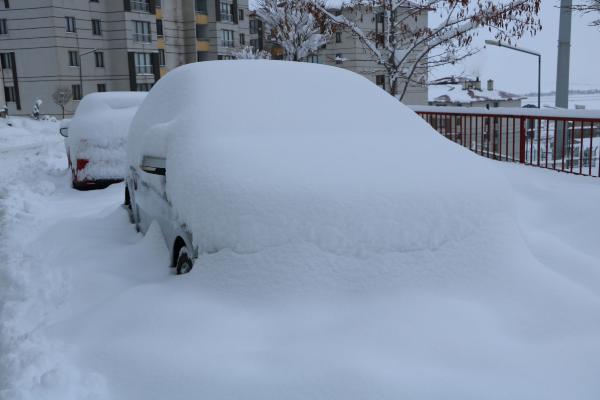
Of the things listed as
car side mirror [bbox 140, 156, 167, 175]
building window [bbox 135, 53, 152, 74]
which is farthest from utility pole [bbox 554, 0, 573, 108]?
building window [bbox 135, 53, 152, 74]

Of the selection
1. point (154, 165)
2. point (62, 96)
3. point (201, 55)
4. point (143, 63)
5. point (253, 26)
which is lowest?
point (154, 165)

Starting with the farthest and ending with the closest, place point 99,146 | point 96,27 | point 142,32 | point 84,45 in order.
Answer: point 142,32
point 96,27
point 84,45
point 99,146

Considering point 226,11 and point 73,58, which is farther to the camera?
point 226,11

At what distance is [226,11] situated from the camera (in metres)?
53.5

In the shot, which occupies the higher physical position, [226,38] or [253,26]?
[253,26]

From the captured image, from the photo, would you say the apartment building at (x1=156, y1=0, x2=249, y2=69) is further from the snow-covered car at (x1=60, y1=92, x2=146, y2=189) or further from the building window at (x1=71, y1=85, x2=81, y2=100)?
the snow-covered car at (x1=60, y1=92, x2=146, y2=189)

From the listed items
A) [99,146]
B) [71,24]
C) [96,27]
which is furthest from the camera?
[96,27]

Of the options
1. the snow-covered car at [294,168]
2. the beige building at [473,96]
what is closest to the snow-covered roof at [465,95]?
the beige building at [473,96]

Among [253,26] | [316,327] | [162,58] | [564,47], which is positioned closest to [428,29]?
[564,47]

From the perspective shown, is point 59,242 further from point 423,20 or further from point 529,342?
point 423,20

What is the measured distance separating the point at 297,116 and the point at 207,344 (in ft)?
6.03

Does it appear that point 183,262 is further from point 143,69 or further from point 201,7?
point 201,7

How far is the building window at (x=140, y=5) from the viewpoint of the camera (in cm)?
4519

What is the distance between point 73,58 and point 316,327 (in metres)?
44.7
